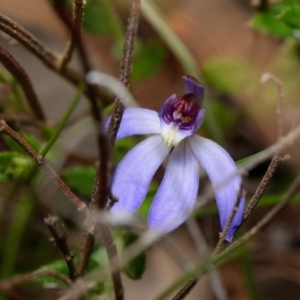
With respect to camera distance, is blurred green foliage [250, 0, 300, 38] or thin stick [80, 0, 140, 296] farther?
blurred green foliage [250, 0, 300, 38]

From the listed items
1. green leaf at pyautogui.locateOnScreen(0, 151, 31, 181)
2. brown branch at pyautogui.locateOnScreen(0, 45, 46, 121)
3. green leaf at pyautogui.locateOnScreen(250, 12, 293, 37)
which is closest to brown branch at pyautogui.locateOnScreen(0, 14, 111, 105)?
brown branch at pyautogui.locateOnScreen(0, 45, 46, 121)

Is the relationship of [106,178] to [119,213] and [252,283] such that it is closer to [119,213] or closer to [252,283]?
[119,213]

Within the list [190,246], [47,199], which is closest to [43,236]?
[47,199]

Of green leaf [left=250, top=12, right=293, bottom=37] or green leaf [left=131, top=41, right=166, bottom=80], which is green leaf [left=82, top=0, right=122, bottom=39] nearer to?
green leaf [left=131, top=41, right=166, bottom=80]

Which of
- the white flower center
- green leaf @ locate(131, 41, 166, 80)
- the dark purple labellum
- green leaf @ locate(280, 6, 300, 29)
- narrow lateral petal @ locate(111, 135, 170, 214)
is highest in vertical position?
green leaf @ locate(131, 41, 166, 80)

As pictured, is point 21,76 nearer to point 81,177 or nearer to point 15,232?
point 81,177

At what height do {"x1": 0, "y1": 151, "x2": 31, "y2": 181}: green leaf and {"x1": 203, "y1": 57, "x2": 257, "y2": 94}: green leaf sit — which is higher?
{"x1": 203, "y1": 57, "x2": 257, "y2": 94}: green leaf

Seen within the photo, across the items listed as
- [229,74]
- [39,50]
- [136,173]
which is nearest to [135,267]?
[136,173]

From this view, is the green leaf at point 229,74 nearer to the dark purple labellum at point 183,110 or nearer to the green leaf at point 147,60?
the green leaf at point 147,60
